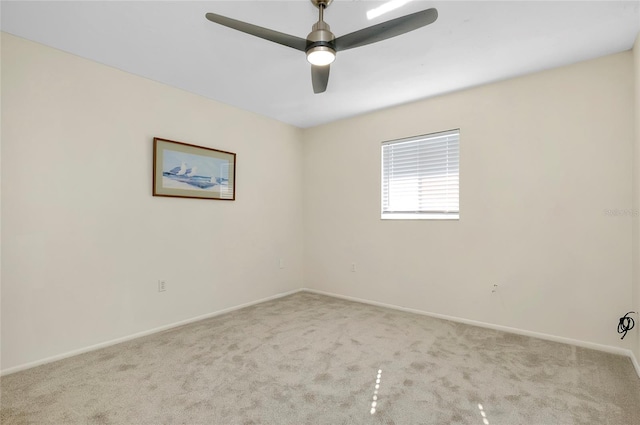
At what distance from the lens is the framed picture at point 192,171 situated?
10.1 feet

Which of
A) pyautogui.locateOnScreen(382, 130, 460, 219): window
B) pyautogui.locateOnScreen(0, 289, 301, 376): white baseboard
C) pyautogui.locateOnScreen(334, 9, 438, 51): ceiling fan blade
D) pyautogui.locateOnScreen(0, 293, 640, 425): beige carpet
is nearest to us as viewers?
pyautogui.locateOnScreen(334, 9, 438, 51): ceiling fan blade

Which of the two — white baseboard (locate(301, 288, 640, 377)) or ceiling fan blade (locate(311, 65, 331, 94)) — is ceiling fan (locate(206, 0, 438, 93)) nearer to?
ceiling fan blade (locate(311, 65, 331, 94))

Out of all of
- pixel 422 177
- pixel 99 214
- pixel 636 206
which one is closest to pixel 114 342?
pixel 99 214

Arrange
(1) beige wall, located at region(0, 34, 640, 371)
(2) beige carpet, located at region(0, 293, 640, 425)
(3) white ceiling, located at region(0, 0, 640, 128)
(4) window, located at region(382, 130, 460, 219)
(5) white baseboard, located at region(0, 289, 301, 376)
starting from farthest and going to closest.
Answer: (4) window, located at region(382, 130, 460, 219)
(1) beige wall, located at region(0, 34, 640, 371)
(5) white baseboard, located at region(0, 289, 301, 376)
(3) white ceiling, located at region(0, 0, 640, 128)
(2) beige carpet, located at region(0, 293, 640, 425)

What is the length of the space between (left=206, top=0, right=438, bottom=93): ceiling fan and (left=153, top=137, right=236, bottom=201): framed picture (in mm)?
1763

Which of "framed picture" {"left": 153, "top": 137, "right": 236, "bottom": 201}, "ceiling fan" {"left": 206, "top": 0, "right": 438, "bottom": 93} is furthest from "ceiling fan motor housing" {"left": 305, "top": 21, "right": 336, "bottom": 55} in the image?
"framed picture" {"left": 153, "top": 137, "right": 236, "bottom": 201}

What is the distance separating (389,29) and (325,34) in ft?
1.18

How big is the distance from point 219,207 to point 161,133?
98 cm

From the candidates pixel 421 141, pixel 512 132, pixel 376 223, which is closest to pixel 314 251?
pixel 376 223

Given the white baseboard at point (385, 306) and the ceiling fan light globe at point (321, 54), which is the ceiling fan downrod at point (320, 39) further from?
the white baseboard at point (385, 306)

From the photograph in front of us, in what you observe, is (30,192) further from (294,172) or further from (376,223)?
(376,223)

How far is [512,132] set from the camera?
9.73 ft

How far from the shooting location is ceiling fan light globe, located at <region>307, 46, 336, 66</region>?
1809 millimetres

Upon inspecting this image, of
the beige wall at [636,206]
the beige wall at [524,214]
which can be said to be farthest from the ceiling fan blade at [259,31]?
the beige wall at [636,206]
